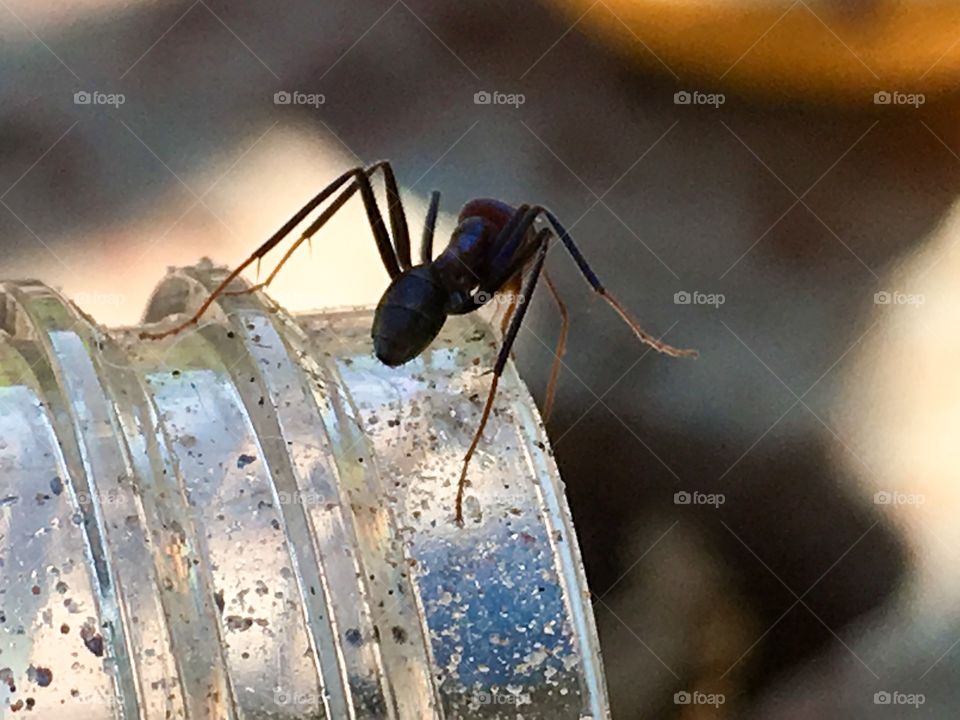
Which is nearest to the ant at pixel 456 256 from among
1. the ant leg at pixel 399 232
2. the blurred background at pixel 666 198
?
the ant leg at pixel 399 232

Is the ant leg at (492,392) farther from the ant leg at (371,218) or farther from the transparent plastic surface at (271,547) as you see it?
the ant leg at (371,218)

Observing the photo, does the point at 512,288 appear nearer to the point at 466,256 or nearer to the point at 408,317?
the point at 466,256

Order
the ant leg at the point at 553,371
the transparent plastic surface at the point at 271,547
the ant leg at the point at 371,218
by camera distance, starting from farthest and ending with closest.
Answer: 1. the ant leg at the point at 553,371
2. the ant leg at the point at 371,218
3. the transparent plastic surface at the point at 271,547

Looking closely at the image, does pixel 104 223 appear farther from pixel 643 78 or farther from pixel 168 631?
pixel 168 631

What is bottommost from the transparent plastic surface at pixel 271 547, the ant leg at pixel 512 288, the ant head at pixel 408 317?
the transparent plastic surface at pixel 271 547

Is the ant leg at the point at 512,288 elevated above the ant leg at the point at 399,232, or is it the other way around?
the ant leg at the point at 399,232

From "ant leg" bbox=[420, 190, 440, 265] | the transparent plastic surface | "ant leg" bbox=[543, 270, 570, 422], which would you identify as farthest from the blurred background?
the transparent plastic surface

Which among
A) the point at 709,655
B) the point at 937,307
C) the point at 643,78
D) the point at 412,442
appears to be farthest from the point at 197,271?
the point at 937,307
